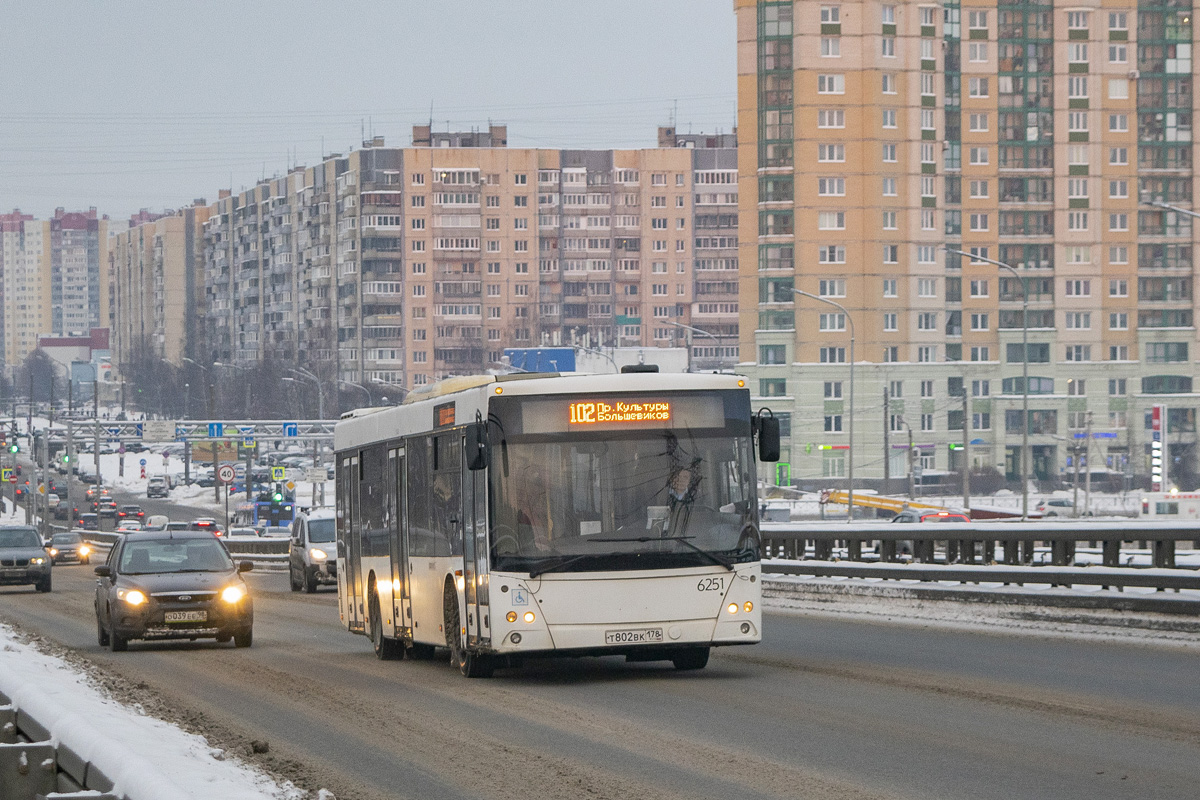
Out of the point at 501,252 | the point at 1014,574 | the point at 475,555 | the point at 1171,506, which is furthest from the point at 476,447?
the point at 501,252

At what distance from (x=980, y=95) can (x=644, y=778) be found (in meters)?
121

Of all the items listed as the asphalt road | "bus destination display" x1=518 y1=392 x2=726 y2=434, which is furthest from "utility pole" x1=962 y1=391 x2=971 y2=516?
"bus destination display" x1=518 y1=392 x2=726 y2=434

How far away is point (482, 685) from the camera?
16094 millimetres

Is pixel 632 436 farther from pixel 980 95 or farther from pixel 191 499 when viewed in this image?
pixel 191 499

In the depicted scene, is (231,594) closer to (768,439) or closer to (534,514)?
(534,514)

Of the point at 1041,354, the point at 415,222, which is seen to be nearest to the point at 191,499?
the point at 415,222

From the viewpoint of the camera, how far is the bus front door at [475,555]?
15953 millimetres

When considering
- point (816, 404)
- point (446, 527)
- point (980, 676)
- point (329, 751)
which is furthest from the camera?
point (816, 404)

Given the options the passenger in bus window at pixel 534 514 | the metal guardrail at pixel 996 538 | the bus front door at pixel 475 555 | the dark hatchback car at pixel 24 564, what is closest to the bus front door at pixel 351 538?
the bus front door at pixel 475 555

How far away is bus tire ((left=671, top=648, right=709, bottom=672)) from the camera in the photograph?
1692 centimetres

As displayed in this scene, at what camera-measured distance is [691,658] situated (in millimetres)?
17000

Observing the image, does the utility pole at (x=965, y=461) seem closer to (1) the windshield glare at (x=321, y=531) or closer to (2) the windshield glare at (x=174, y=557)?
(1) the windshield glare at (x=321, y=531)

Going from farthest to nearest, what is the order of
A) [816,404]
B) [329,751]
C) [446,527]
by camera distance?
[816,404], [446,527], [329,751]

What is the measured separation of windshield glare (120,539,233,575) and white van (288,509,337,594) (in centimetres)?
1624
